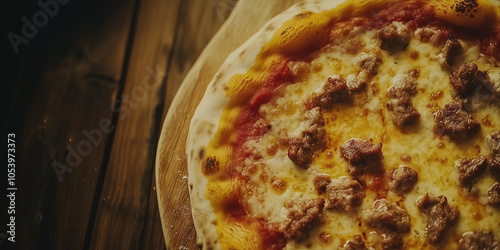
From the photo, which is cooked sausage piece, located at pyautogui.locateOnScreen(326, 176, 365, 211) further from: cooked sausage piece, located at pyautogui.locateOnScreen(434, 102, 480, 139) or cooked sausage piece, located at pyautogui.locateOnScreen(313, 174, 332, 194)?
cooked sausage piece, located at pyautogui.locateOnScreen(434, 102, 480, 139)

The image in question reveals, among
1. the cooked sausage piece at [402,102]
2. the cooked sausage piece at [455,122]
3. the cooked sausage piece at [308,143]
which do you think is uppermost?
the cooked sausage piece at [308,143]

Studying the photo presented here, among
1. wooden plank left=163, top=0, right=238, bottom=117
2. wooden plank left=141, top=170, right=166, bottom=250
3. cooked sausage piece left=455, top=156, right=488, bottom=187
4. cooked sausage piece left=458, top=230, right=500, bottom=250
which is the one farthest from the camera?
wooden plank left=163, top=0, right=238, bottom=117

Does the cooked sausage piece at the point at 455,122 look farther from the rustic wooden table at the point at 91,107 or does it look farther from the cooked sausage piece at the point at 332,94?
the rustic wooden table at the point at 91,107

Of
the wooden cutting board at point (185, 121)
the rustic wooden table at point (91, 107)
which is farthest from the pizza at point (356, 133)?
the rustic wooden table at point (91, 107)

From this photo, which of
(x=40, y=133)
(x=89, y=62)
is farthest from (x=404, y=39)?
(x=40, y=133)

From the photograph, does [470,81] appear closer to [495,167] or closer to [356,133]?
[495,167]

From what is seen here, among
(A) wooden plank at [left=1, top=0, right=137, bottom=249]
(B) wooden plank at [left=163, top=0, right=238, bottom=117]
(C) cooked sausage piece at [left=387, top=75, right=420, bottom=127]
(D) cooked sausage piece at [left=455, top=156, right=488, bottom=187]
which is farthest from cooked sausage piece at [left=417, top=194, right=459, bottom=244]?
(A) wooden plank at [left=1, top=0, right=137, bottom=249]
